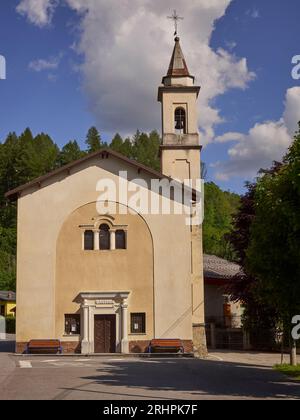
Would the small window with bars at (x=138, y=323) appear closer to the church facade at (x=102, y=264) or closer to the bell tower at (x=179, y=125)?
the church facade at (x=102, y=264)

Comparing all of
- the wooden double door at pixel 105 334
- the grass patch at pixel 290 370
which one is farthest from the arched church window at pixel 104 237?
the grass patch at pixel 290 370

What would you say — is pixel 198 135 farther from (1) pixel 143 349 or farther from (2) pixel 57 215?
(1) pixel 143 349

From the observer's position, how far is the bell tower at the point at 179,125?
106 feet

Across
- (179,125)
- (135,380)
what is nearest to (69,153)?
(179,125)

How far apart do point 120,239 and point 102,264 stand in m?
1.61

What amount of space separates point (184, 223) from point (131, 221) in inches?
107

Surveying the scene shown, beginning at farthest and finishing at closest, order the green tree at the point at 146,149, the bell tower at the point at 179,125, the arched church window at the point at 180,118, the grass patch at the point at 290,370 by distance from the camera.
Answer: the green tree at the point at 146,149 → the arched church window at the point at 180,118 → the bell tower at the point at 179,125 → the grass patch at the point at 290,370

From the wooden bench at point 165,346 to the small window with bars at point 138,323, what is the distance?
875 millimetres

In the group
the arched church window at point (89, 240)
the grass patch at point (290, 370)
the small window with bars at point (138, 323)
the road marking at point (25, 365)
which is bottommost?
the grass patch at point (290, 370)

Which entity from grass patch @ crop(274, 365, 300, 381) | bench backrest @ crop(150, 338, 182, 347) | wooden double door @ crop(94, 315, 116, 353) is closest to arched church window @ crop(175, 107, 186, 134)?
wooden double door @ crop(94, 315, 116, 353)

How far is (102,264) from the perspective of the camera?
2862 centimetres

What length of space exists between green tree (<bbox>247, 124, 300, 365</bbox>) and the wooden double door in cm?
1304

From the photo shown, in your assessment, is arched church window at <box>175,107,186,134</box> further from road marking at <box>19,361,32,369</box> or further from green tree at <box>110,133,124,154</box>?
green tree at <box>110,133,124,154</box>
